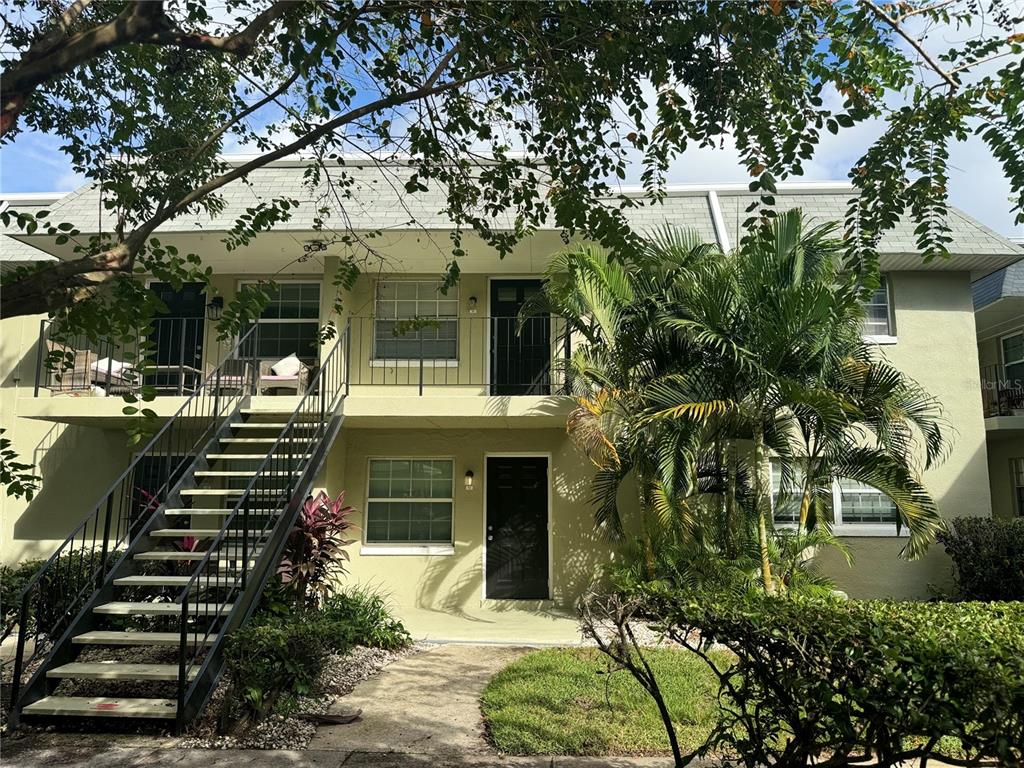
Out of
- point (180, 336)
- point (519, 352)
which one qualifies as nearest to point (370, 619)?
point (519, 352)

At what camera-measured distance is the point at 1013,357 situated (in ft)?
51.6

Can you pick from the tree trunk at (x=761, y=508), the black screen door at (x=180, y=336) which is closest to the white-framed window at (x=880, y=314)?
the tree trunk at (x=761, y=508)

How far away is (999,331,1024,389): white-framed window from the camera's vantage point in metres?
15.1

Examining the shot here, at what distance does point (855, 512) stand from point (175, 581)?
410 inches

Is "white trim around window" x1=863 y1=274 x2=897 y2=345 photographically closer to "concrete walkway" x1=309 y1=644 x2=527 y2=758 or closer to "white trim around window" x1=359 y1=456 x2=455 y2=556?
"white trim around window" x1=359 y1=456 x2=455 y2=556

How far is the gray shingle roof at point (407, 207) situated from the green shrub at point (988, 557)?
436cm

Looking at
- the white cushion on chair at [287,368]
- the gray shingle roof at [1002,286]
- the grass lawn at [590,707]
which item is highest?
the gray shingle roof at [1002,286]

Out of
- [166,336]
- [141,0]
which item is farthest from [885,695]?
[166,336]

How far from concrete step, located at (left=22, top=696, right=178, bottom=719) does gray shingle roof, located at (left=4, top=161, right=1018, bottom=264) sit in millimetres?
7071

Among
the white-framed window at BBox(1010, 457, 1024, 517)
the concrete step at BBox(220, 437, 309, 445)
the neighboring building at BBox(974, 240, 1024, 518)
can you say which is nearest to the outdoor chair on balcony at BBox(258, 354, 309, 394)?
the concrete step at BBox(220, 437, 309, 445)

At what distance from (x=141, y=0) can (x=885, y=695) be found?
5112mm

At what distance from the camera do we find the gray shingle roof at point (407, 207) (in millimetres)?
11492

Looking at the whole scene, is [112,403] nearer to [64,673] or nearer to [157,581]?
[157,581]

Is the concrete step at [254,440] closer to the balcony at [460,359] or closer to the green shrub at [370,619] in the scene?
the green shrub at [370,619]
